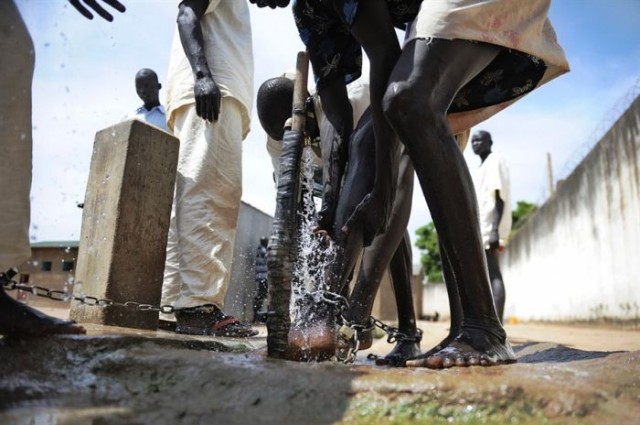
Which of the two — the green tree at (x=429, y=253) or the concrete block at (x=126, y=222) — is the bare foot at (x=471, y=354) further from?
the green tree at (x=429, y=253)

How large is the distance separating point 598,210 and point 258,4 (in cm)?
992

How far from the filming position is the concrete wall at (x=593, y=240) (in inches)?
339

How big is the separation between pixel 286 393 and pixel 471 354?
26.7 inches

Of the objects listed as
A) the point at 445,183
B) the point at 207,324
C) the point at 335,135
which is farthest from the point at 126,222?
the point at 445,183

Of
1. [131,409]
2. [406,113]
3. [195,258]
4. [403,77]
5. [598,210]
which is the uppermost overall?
[598,210]

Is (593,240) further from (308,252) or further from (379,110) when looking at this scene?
(379,110)

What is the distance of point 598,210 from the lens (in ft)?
34.1

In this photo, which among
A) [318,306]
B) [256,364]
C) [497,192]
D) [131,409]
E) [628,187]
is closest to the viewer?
[131,409]

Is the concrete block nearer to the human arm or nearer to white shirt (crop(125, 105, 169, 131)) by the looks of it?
the human arm

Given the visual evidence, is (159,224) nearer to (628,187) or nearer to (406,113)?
(406,113)

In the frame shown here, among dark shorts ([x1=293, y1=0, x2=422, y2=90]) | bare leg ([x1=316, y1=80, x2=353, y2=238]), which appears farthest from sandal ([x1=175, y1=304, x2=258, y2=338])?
dark shorts ([x1=293, y1=0, x2=422, y2=90])

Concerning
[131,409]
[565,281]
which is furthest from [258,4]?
[565,281]

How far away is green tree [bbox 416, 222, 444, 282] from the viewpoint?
38.4m

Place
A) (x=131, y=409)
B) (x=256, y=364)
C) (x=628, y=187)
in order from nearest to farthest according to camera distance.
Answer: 1. (x=131, y=409)
2. (x=256, y=364)
3. (x=628, y=187)
